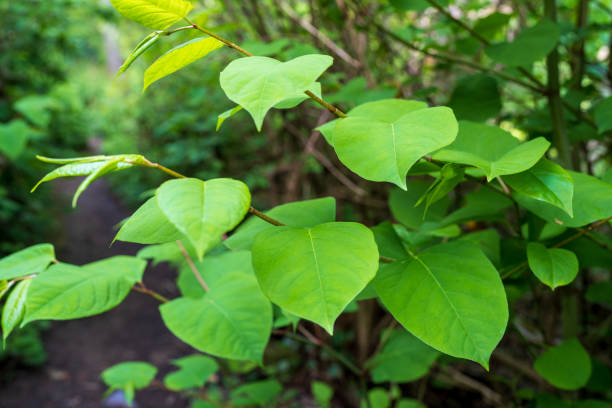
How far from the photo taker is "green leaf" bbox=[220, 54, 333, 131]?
42 cm

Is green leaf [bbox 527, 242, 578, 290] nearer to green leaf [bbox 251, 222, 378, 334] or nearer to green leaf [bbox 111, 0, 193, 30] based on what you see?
green leaf [bbox 251, 222, 378, 334]

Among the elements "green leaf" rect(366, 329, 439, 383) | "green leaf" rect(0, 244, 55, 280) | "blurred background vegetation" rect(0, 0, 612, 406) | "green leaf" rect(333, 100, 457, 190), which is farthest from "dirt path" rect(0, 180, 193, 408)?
"green leaf" rect(333, 100, 457, 190)

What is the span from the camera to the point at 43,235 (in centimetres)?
454

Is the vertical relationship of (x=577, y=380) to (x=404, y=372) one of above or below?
above

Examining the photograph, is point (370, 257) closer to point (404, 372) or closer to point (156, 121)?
point (404, 372)

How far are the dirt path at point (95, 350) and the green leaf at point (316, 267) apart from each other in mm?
2950

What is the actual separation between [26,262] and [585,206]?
2.86ft

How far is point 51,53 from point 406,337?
533cm

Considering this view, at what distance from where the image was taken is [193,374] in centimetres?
145

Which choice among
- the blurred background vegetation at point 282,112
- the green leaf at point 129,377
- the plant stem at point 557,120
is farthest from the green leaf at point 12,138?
the plant stem at point 557,120

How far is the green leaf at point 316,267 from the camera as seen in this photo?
419 mm

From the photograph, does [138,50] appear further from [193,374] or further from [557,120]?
[193,374]

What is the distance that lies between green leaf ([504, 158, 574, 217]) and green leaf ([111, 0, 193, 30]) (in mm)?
494

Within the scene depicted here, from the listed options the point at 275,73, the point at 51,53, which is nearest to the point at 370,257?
the point at 275,73
